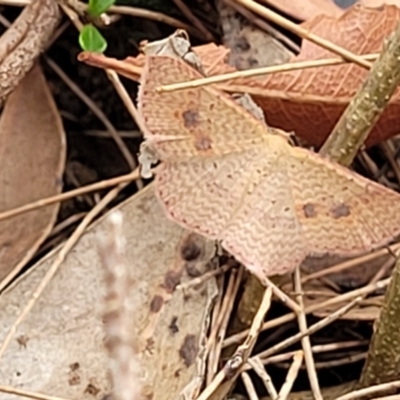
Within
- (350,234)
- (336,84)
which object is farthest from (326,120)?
(350,234)

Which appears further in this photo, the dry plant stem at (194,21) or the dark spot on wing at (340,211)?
the dry plant stem at (194,21)

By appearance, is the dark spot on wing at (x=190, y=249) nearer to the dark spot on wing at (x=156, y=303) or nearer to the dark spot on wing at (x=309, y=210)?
the dark spot on wing at (x=156, y=303)

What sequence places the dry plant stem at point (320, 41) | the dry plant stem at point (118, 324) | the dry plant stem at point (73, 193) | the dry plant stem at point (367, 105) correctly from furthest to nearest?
1. the dry plant stem at point (73, 193)
2. the dry plant stem at point (320, 41)
3. the dry plant stem at point (367, 105)
4. the dry plant stem at point (118, 324)

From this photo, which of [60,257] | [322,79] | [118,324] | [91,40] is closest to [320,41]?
[322,79]

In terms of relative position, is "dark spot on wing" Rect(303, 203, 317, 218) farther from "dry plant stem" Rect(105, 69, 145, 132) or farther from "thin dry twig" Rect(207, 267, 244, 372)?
"dry plant stem" Rect(105, 69, 145, 132)

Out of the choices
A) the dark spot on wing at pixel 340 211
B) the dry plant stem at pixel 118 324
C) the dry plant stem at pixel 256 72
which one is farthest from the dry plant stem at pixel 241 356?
the dry plant stem at pixel 118 324

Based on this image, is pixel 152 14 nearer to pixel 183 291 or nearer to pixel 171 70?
pixel 171 70
